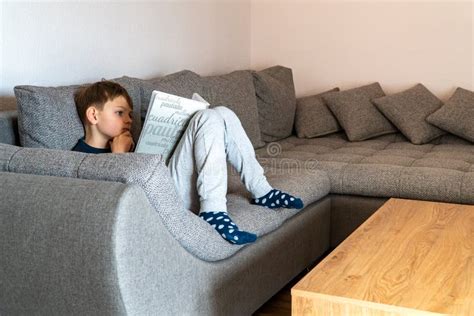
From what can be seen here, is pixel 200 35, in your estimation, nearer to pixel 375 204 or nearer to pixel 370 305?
pixel 375 204

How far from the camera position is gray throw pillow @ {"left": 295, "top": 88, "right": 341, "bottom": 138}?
395cm

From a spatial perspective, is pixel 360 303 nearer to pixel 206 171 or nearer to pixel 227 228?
pixel 227 228

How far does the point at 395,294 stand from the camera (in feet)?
5.33

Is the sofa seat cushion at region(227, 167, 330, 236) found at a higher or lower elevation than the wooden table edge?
lower

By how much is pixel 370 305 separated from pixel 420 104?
8.09 ft

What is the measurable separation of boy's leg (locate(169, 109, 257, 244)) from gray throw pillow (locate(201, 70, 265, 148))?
912mm

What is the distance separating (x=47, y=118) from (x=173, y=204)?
0.76 meters

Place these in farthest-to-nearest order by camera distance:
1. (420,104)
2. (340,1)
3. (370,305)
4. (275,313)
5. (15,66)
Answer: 1. (340,1)
2. (420,104)
3. (15,66)
4. (275,313)
5. (370,305)

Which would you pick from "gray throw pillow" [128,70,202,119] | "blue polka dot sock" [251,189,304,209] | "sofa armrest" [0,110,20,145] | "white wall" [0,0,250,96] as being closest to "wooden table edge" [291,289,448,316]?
"blue polka dot sock" [251,189,304,209]

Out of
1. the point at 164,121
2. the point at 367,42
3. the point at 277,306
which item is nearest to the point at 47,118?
the point at 164,121

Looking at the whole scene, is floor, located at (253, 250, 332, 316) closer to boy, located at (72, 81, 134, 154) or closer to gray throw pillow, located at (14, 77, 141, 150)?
boy, located at (72, 81, 134, 154)

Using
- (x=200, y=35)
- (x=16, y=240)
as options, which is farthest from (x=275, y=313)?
(x=200, y=35)

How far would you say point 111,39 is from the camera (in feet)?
10.5

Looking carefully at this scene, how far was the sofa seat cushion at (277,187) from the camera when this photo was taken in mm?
2316
